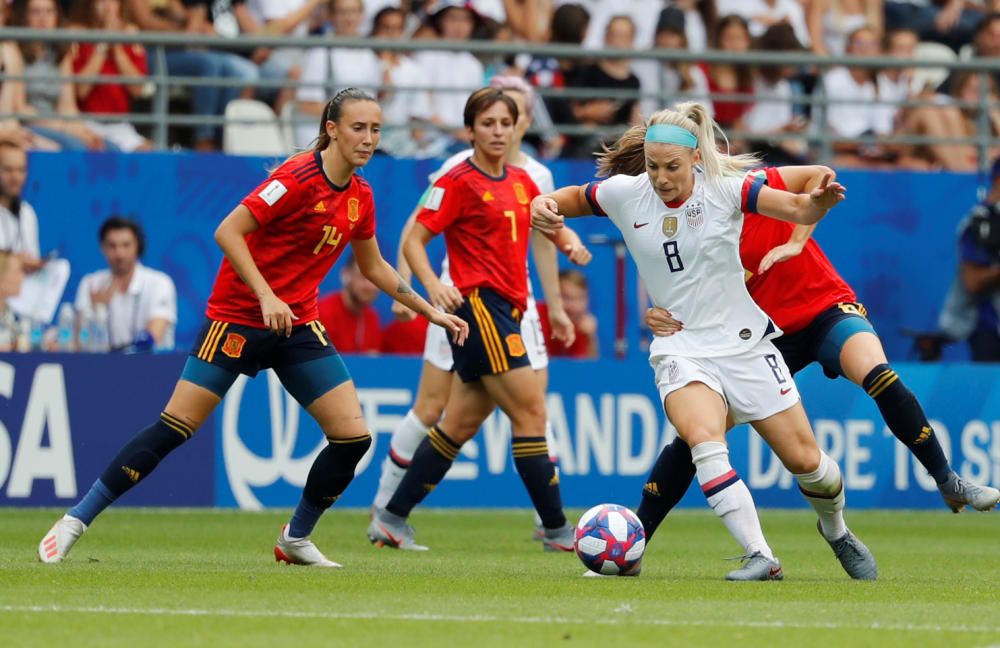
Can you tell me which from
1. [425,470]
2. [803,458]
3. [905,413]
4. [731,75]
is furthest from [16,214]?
[803,458]

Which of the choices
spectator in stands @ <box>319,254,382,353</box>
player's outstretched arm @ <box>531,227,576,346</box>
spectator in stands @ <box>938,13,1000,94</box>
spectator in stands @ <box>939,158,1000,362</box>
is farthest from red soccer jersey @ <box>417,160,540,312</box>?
spectator in stands @ <box>938,13,1000,94</box>

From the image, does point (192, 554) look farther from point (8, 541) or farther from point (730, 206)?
point (730, 206)

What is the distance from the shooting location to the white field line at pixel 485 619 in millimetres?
6711

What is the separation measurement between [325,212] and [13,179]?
7112 millimetres

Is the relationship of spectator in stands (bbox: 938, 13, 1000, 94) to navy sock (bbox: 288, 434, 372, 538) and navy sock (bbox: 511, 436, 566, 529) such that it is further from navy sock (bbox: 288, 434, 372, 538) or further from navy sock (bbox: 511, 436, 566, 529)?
navy sock (bbox: 288, 434, 372, 538)

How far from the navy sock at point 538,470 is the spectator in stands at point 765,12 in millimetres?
8972

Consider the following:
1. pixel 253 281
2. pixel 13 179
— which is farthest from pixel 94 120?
pixel 253 281

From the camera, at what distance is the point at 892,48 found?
18.7 metres

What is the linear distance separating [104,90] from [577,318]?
455cm

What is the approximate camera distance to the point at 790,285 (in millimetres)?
9609

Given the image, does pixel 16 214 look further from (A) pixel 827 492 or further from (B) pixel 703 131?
(A) pixel 827 492

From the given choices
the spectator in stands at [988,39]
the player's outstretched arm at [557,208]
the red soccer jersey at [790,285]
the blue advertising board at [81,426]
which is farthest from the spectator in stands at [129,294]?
the spectator in stands at [988,39]

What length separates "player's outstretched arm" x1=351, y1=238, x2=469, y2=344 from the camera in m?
9.18

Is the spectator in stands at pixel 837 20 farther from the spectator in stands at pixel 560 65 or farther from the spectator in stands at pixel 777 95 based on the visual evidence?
the spectator in stands at pixel 560 65
